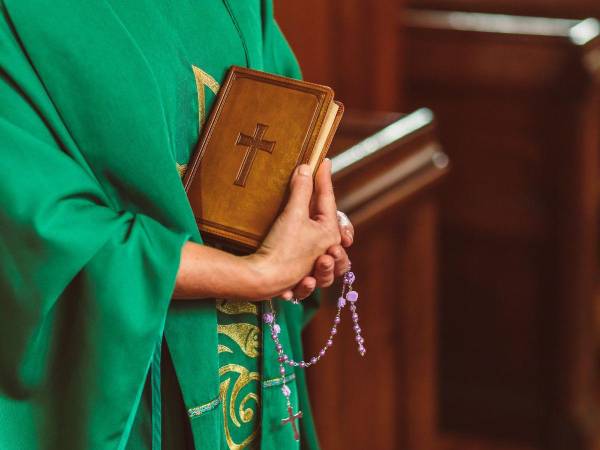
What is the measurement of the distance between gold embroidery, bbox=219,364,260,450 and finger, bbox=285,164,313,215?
0.76 feet

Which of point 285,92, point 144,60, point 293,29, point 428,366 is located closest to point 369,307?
point 428,366

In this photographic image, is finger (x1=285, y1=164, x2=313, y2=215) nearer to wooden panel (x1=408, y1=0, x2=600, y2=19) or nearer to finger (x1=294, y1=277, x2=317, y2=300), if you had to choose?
finger (x1=294, y1=277, x2=317, y2=300)

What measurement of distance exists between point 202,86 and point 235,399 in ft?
1.24

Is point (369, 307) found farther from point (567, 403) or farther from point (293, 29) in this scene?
point (567, 403)

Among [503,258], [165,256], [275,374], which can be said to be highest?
[503,258]

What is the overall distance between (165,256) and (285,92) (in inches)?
10.2

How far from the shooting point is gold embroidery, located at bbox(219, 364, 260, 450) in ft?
4.20

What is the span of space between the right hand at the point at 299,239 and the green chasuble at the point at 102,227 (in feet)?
0.28

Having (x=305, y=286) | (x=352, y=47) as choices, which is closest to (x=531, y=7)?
(x=352, y=47)

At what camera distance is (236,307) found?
1282 millimetres

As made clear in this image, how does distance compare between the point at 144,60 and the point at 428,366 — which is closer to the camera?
the point at 144,60

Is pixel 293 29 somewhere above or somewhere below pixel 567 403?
above

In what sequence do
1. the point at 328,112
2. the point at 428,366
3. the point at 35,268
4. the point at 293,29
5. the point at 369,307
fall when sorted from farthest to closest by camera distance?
the point at 293,29 → the point at 428,366 → the point at 369,307 → the point at 328,112 → the point at 35,268

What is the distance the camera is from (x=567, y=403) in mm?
3373
